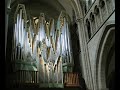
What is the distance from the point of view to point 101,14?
11.9 meters

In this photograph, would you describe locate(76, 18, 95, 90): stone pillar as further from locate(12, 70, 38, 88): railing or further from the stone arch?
locate(12, 70, 38, 88): railing

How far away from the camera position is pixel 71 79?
1269cm

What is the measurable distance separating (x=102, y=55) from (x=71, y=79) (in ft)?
6.45

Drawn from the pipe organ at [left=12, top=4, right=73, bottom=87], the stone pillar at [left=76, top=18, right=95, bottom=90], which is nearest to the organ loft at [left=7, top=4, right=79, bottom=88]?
the pipe organ at [left=12, top=4, right=73, bottom=87]

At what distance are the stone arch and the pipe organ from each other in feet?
5.54

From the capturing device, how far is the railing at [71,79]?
12.6m

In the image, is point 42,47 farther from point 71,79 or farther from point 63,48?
point 71,79

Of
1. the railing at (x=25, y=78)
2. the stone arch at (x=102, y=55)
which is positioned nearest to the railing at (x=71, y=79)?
the stone arch at (x=102, y=55)

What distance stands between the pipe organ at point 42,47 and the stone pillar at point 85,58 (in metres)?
0.69

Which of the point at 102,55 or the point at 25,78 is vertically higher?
the point at 102,55

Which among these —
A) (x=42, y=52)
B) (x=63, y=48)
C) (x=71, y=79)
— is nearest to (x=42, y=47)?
(x=42, y=52)

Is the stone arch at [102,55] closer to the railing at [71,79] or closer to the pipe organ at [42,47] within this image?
the railing at [71,79]
